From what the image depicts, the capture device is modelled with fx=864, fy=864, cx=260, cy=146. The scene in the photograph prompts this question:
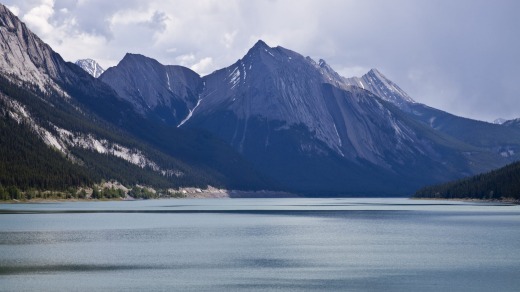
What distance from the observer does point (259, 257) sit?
10450 cm

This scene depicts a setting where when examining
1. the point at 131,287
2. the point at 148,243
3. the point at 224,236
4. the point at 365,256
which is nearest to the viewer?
the point at 131,287

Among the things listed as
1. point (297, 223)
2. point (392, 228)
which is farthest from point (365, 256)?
point (297, 223)

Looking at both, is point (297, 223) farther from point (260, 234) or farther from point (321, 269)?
point (321, 269)

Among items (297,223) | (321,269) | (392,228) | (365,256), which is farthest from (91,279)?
(297,223)

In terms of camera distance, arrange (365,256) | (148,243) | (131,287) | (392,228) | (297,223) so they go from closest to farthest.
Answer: (131,287), (365,256), (148,243), (392,228), (297,223)

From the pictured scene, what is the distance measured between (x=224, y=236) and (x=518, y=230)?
4841 cm

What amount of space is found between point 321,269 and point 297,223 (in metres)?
81.4

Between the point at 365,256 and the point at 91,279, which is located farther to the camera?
the point at 365,256

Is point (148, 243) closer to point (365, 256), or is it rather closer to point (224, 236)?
point (224, 236)

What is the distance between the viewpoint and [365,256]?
346ft

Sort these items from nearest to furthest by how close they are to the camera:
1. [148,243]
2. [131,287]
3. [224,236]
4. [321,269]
A: [131,287], [321,269], [148,243], [224,236]

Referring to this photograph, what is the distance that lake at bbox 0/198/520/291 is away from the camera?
81812mm

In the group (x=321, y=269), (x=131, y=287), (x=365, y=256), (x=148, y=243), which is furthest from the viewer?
(x=148, y=243)

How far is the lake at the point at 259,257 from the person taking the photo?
81812 mm
